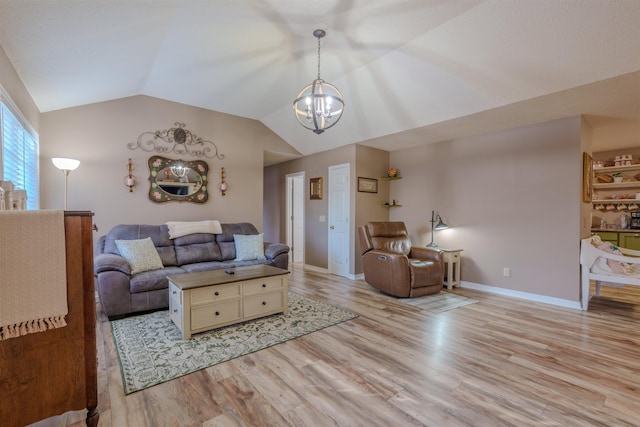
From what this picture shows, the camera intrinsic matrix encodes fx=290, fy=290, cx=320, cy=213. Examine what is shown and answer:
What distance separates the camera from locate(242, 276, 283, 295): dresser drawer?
2938 millimetres

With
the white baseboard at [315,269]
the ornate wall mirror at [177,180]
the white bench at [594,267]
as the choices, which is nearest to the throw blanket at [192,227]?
the ornate wall mirror at [177,180]

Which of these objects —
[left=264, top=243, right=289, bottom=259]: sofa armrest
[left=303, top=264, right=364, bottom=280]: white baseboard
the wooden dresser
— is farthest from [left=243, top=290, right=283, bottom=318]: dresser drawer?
[left=303, top=264, right=364, bottom=280]: white baseboard

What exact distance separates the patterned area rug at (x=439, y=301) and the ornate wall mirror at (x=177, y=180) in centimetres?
348

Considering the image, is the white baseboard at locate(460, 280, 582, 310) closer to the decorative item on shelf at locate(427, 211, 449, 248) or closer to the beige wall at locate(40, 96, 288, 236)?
the decorative item on shelf at locate(427, 211, 449, 248)

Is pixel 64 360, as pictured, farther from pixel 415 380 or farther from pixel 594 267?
pixel 594 267

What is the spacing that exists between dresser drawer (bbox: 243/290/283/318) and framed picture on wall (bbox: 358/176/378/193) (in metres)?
2.68

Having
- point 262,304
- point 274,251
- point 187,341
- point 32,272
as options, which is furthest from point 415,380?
point 274,251

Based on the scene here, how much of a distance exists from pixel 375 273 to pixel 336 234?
1.43m

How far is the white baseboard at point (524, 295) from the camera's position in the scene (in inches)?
139

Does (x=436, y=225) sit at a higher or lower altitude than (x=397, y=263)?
higher

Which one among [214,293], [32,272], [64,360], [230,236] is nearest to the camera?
[32,272]

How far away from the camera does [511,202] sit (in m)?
4.07

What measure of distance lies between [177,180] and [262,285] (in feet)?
8.22

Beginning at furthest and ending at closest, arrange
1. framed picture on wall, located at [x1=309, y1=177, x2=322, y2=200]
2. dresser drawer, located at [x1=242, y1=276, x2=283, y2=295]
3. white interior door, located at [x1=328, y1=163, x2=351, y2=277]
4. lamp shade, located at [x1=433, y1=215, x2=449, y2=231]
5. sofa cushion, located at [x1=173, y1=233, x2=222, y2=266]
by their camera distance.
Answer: framed picture on wall, located at [x1=309, y1=177, x2=322, y2=200]
white interior door, located at [x1=328, y1=163, x2=351, y2=277]
lamp shade, located at [x1=433, y1=215, x2=449, y2=231]
sofa cushion, located at [x1=173, y1=233, x2=222, y2=266]
dresser drawer, located at [x1=242, y1=276, x2=283, y2=295]
